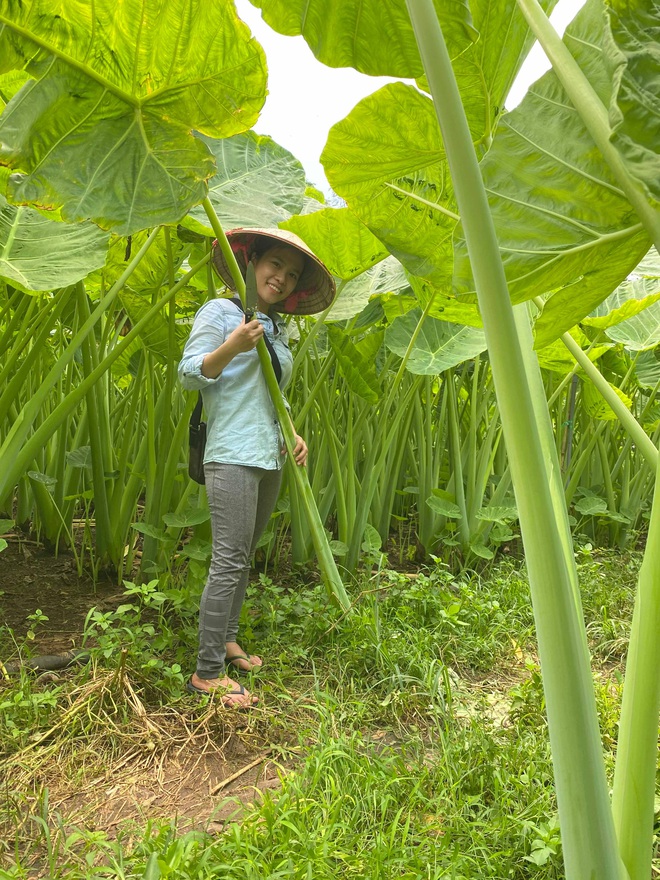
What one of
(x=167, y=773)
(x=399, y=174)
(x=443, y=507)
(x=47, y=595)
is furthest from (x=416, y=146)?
(x=47, y=595)

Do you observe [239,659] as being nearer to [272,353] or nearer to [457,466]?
[272,353]

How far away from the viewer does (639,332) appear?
299cm

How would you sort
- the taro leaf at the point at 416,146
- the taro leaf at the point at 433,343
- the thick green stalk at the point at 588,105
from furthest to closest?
the taro leaf at the point at 433,343 → the taro leaf at the point at 416,146 → the thick green stalk at the point at 588,105

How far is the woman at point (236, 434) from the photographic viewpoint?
1.72m

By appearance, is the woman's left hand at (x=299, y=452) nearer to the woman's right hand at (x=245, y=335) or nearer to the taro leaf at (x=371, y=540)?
the woman's right hand at (x=245, y=335)

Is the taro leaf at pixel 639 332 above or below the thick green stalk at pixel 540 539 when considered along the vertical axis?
above

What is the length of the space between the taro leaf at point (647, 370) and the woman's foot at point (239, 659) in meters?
2.68

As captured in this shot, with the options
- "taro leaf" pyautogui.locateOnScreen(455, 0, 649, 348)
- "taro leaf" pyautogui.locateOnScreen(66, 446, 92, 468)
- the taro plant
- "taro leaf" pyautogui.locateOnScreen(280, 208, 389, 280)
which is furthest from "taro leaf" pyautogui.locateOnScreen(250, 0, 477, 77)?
"taro leaf" pyautogui.locateOnScreen(66, 446, 92, 468)

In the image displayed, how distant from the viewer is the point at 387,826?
123cm

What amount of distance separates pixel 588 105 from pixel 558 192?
135 mm

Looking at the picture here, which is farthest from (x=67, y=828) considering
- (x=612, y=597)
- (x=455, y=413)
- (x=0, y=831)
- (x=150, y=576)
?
(x=455, y=413)

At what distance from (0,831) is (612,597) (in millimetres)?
2112

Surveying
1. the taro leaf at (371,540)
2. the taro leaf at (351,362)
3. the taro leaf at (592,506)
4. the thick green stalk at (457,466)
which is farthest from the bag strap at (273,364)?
the taro leaf at (592,506)

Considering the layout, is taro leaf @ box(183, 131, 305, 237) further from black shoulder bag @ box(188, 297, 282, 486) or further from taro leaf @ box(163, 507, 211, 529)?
taro leaf @ box(163, 507, 211, 529)
